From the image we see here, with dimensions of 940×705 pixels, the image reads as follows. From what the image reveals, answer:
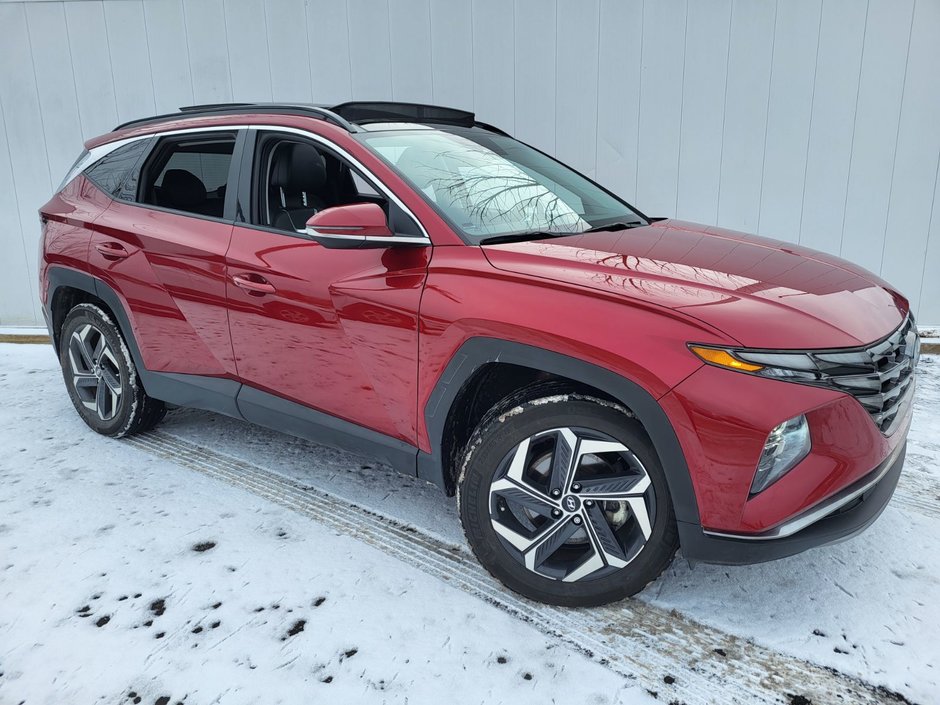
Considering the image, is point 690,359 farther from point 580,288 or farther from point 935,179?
point 935,179

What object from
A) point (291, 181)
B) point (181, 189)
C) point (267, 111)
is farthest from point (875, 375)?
point (181, 189)

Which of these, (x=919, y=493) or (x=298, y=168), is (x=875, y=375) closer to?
(x=919, y=493)

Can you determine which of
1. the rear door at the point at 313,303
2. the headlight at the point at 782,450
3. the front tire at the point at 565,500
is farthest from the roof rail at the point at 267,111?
the headlight at the point at 782,450

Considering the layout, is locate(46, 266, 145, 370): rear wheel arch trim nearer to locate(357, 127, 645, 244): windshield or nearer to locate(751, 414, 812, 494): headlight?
locate(357, 127, 645, 244): windshield

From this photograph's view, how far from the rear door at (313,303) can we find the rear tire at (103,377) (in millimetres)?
904

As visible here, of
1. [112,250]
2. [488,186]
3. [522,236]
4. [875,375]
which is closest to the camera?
[875,375]

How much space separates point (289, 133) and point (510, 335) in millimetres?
1388

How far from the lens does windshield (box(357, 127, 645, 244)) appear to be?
247 cm

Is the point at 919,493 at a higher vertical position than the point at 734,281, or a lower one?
lower

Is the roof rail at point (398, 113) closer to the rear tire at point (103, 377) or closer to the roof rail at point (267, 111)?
the roof rail at point (267, 111)

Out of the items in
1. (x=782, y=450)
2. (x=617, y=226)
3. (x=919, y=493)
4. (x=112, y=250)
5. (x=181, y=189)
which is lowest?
(x=919, y=493)

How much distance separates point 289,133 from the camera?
276 centimetres

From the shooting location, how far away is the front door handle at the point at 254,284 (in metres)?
2.66

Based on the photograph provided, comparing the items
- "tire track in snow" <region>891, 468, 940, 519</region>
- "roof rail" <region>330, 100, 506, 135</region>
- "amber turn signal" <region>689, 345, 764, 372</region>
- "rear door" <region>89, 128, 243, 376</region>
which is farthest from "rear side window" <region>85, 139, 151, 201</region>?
"tire track in snow" <region>891, 468, 940, 519</region>
